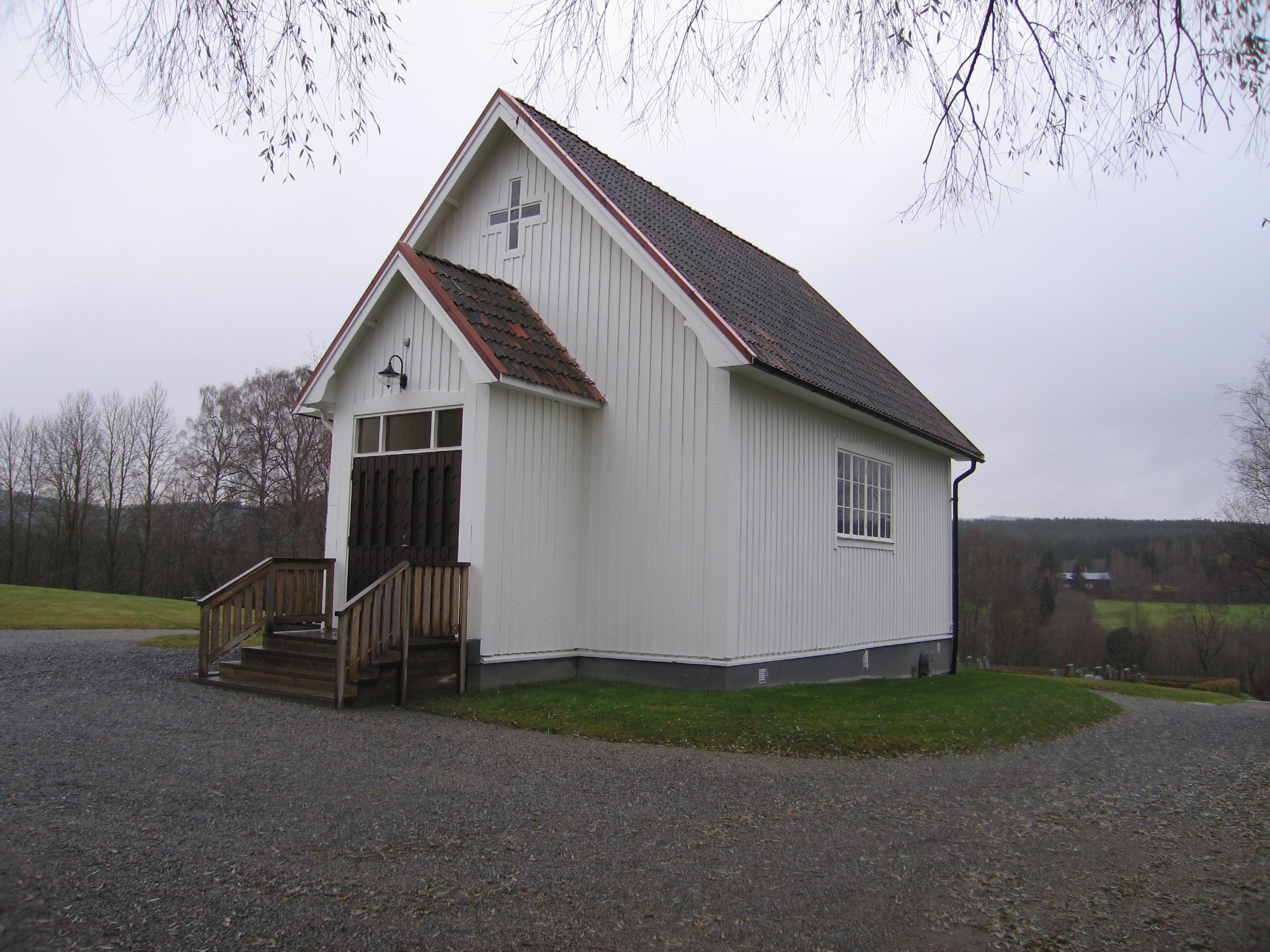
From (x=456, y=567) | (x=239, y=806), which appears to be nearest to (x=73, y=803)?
(x=239, y=806)

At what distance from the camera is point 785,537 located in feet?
37.2

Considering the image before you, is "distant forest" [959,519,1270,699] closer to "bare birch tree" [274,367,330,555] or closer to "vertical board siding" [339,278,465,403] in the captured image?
"bare birch tree" [274,367,330,555]

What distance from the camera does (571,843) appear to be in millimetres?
4996

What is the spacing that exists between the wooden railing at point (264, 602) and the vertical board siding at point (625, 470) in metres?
2.79

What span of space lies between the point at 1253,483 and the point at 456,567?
110ft

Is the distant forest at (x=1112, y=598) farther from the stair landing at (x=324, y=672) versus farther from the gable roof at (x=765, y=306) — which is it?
the stair landing at (x=324, y=672)

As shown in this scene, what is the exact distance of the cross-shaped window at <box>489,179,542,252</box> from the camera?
12.4 m

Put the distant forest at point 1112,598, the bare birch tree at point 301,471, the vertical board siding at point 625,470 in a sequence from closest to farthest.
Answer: the vertical board siding at point 625,470, the bare birch tree at point 301,471, the distant forest at point 1112,598

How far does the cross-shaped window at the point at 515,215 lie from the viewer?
1238 cm

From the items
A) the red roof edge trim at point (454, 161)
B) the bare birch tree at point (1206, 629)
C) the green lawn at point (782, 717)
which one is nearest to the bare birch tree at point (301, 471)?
the red roof edge trim at point (454, 161)

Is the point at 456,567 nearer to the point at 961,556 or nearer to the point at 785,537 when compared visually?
the point at 785,537

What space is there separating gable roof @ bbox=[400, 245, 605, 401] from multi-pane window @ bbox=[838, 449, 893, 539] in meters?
4.09

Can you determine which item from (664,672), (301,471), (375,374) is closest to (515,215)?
(375,374)

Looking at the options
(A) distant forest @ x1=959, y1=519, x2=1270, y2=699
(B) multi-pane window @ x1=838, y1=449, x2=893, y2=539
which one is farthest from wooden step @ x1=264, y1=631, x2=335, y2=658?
(A) distant forest @ x1=959, y1=519, x2=1270, y2=699
